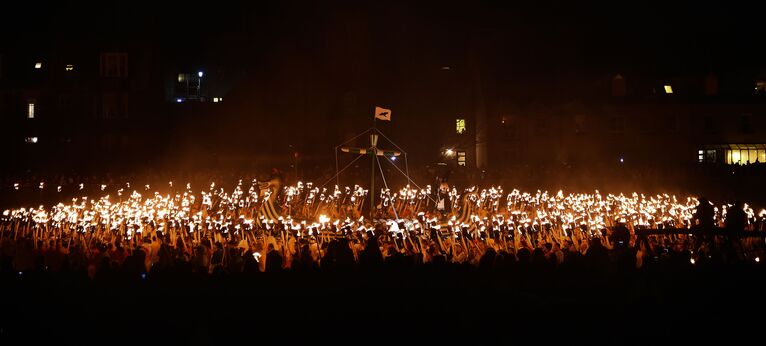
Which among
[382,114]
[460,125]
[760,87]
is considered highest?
[760,87]

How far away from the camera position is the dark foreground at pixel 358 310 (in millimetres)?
7379

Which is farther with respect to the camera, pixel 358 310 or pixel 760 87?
pixel 760 87

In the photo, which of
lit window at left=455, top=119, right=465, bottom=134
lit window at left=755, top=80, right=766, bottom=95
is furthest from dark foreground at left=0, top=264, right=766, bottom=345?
lit window at left=755, top=80, right=766, bottom=95

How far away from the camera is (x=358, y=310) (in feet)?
24.5

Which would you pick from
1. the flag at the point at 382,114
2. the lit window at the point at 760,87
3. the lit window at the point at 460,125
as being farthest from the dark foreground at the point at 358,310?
the lit window at the point at 760,87

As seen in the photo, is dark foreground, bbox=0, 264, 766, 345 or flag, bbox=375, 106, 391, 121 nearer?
dark foreground, bbox=0, 264, 766, 345

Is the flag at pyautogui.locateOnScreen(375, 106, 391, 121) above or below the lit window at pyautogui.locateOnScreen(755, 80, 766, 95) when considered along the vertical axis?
below

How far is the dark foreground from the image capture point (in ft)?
24.2

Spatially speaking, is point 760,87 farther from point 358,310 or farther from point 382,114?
point 358,310

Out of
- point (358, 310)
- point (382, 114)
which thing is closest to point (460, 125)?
point (382, 114)

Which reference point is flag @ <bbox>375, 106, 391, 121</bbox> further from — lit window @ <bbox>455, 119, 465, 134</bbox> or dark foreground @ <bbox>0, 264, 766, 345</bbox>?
lit window @ <bbox>455, 119, 465, 134</bbox>

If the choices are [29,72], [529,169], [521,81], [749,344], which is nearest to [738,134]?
[521,81]

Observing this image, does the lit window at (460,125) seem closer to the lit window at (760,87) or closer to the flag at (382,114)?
the lit window at (760,87)

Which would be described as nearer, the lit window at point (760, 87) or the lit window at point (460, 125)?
the lit window at point (760, 87)
